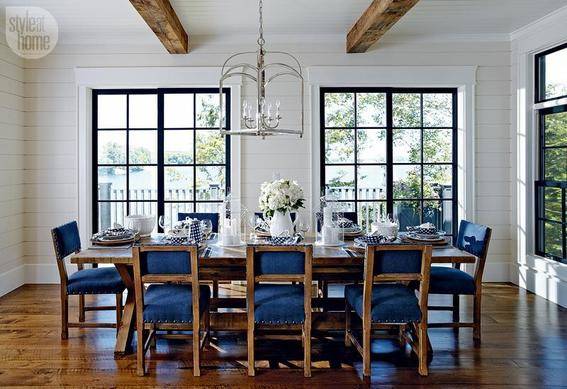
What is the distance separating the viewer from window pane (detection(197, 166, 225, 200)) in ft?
17.6

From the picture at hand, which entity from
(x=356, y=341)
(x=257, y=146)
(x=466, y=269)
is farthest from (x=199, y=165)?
(x=466, y=269)

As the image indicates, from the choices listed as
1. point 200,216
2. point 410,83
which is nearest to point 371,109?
point 410,83

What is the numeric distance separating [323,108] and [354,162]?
0.71 m

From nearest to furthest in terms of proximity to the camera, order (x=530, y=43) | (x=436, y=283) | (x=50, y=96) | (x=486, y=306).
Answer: (x=436, y=283) → (x=486, y=306) → (x=530, y=43) → (x=50, y=96)

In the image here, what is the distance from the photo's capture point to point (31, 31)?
4.88 metres

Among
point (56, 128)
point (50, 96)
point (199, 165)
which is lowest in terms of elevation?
point (199, 165)

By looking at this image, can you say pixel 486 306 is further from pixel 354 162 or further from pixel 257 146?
pixel 257 146

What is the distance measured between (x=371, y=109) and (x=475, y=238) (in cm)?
222

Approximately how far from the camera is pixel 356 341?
3217 millimetres

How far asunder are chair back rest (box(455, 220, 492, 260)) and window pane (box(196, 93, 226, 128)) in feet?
9.60

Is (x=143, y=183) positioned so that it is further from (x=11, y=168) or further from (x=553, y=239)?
(x=553, y=239)

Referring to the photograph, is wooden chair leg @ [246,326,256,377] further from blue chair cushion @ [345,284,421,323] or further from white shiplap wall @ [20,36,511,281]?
white shiplap wall @ [20,36,511,281]

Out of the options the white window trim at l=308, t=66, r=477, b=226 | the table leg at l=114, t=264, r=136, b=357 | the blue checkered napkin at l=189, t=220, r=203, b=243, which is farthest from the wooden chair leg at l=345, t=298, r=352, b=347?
the white window trim at l=308, t=66, r=477, b=226

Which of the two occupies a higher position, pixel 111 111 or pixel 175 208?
pixel 111 111
